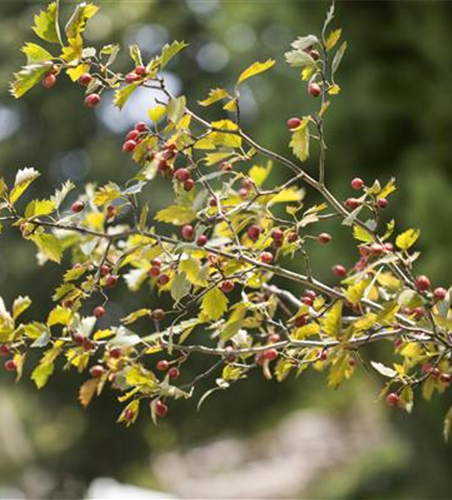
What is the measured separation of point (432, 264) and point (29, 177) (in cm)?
392

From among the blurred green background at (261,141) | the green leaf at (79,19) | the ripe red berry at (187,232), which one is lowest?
the blurred green background at (261,141)

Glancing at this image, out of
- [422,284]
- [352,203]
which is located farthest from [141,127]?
[422,284]

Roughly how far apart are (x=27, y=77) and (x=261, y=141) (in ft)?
16.7

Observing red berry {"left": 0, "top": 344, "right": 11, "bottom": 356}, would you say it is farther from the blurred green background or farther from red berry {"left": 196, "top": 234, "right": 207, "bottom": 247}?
the blurred green background

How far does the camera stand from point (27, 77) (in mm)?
1661

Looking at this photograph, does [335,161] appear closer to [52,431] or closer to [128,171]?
[128,171]

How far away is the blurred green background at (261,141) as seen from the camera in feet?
20.0

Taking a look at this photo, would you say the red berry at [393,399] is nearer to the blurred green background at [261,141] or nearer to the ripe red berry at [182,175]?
the ripe red berry at [182,175]

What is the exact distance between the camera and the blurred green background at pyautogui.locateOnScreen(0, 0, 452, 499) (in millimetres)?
6105

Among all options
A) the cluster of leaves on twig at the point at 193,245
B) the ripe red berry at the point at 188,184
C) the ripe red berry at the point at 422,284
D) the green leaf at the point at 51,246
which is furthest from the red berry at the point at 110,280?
the ripe red berry at the point at 422,284

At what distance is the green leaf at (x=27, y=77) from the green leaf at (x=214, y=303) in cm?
50

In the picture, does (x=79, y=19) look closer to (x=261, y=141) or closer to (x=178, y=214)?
(x=178, y=214)

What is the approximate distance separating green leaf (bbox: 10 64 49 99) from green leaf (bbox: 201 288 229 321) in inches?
19.9

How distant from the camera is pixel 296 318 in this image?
188 centimetres
